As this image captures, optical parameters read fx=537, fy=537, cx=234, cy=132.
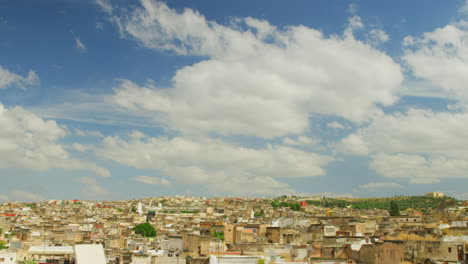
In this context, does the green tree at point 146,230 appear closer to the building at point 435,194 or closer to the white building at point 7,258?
the white building at point 7,258

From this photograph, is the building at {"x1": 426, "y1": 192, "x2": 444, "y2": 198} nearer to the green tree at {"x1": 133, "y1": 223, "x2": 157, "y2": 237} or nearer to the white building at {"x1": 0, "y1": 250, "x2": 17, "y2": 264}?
the green tree at {"x1": 133, "y1": 223, "x2": 157, "y2": 237}

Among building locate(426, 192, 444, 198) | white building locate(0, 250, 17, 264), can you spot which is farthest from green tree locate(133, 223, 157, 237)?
building locate(426, 192, 444, 198)

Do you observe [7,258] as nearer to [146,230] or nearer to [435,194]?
[146,230]

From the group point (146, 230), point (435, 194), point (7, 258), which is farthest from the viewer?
point (435, 194)

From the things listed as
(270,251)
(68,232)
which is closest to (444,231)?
(270,251)

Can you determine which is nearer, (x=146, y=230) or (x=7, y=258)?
(x=7, y=258)

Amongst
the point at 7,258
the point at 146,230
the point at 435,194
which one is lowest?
the point at 7,258

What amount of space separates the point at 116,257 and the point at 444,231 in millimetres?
25246

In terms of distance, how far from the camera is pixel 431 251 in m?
34.2

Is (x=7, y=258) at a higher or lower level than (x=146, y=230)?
lower

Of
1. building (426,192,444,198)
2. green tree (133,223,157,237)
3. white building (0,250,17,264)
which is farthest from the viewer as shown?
building (426,192,444,198)

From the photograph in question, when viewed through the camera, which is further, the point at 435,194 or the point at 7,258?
the point at 435,194

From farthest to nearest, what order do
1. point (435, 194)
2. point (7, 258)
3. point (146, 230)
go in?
point (435, 194)
point (146, 230)
point (7, 258)

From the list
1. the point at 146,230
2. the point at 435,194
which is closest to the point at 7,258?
the point at 146,230
